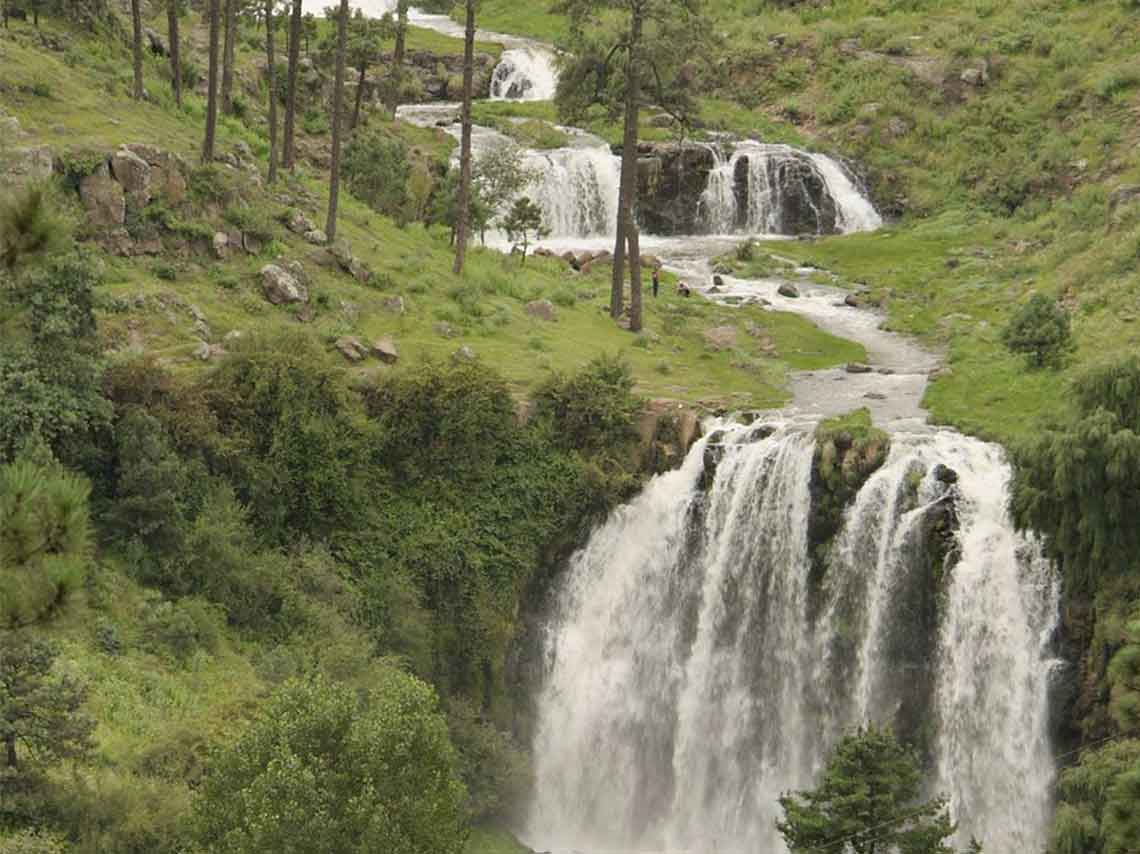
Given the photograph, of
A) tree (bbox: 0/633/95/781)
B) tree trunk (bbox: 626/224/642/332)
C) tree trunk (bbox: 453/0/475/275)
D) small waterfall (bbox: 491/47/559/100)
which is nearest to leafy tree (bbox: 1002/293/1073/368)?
tree trunk (bbox: 626/224/642/332)

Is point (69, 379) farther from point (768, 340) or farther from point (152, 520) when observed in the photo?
point (768, 340)

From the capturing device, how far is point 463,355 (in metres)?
31.5

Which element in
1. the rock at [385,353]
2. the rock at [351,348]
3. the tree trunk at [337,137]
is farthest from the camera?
the tree trunk at [337,137]

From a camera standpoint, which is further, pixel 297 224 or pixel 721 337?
pixel 721 337

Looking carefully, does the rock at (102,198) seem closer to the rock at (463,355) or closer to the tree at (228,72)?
the rock at (463,355)

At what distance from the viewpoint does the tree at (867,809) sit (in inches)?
736

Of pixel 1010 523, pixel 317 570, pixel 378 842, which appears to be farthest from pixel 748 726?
pixel 378 842

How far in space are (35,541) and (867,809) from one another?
13.8m

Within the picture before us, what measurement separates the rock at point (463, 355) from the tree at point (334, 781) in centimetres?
1404

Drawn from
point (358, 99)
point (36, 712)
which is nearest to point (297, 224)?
point (358, 99)

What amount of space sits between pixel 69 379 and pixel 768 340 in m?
22.0

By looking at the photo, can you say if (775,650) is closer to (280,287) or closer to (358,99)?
(280,287)

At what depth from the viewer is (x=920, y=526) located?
1008 inches

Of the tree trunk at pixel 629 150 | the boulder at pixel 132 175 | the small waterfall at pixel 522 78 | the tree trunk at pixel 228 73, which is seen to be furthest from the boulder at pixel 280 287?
the small waterfall at pixel 522 78
